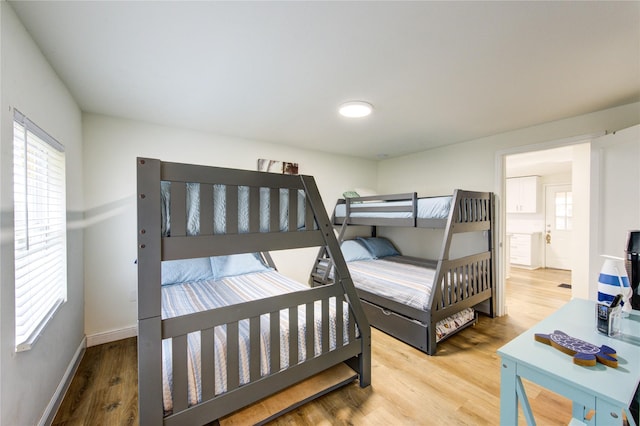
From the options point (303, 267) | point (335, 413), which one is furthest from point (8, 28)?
point (303, 267)

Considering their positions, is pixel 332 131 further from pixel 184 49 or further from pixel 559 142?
pixel 559 142

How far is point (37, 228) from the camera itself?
1480mm

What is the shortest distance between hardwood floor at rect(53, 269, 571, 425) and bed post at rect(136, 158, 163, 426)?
0.72 m

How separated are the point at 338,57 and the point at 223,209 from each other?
1.12 m

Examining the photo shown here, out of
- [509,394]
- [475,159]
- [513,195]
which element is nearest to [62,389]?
[509,394]

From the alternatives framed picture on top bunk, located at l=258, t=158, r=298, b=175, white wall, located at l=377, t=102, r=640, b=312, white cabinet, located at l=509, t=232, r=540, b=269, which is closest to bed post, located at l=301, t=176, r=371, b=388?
framed picture on top bunk, located at l=258, t=158, r=298, b=175

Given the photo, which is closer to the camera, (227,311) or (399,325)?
(227,311)

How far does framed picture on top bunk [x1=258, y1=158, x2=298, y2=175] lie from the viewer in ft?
10.9

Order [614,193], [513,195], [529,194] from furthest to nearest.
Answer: [513,195], [529,194], [614,193]

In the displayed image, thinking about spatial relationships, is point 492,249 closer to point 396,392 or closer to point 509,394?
point 396,392

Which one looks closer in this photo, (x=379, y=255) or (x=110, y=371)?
(x=110, y=371)

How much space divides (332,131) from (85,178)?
2.47 meters

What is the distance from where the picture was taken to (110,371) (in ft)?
6.59

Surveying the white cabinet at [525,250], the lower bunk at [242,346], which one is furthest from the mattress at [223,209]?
the white cabinet at [525,250]
